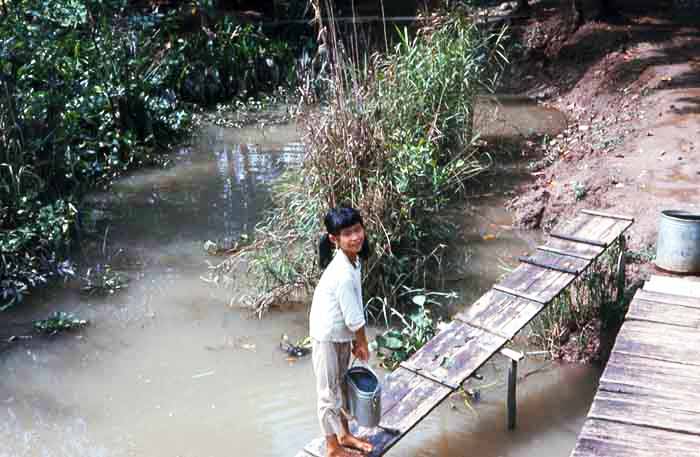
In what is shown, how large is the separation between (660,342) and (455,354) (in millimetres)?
959

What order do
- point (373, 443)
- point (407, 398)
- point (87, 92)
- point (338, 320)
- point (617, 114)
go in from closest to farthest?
point (338, 320)
point (373, 443)
point (407, 398)
point (87, 92)
point (617, 114)

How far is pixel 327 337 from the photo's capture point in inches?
128

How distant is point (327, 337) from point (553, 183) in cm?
451

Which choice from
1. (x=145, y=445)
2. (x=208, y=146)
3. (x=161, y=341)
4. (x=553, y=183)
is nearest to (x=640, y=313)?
(x=145, y=445)

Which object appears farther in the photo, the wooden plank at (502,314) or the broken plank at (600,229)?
the broken plank at (600,229)

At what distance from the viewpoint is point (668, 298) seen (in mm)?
4051

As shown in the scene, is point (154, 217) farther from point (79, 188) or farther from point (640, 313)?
point (640, 313)

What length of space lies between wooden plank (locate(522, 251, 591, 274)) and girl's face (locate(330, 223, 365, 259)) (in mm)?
1881

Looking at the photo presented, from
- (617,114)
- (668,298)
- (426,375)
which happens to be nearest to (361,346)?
(426,375)

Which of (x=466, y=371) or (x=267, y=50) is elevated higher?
(x=267, y=50)

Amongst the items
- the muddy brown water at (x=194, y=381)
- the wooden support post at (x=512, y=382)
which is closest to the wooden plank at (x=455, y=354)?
the wooden support post at (x=512, y=382)

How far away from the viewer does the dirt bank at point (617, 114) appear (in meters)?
6.54

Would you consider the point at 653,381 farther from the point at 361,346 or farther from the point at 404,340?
the point at 404,340

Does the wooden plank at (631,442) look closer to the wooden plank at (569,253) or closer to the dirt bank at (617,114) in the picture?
the wooden plank at (569,253)
